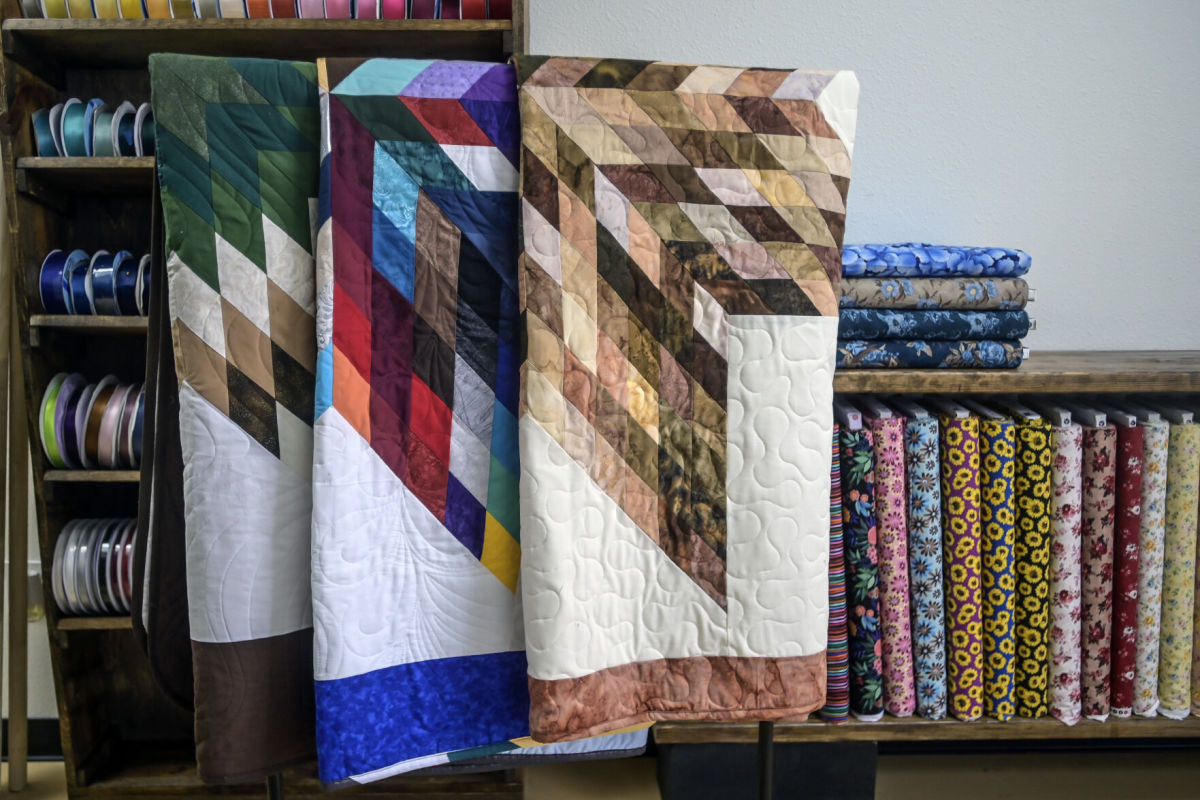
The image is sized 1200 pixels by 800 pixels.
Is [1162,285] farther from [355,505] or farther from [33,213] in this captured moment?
[33,213]

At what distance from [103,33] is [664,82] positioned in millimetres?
A: 1120

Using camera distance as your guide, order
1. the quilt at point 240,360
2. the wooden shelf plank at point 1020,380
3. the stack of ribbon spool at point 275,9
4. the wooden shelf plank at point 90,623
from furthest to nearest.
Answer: the wooden shelf plank at point 90,623 < the stack of ribbon spool at point 275,9 < the wooden shelf plank at point 1020,380 < the quilt at point 240,360

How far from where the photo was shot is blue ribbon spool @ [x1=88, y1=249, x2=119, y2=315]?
4.26ft

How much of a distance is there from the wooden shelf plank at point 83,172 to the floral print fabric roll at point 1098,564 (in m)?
1.61

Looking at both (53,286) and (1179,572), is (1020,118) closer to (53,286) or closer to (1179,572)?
(1179,572)

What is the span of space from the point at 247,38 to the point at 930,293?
4.00ft

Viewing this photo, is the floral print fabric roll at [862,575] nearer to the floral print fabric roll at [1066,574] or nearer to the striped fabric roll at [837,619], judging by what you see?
the striped fabric roll at [837,619]

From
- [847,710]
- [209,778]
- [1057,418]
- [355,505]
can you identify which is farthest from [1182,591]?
[209,778]

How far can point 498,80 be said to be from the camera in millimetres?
682

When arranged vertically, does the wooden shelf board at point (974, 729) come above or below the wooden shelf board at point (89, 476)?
below

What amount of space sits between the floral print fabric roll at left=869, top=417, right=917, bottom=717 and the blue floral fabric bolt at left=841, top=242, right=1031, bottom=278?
24 cm

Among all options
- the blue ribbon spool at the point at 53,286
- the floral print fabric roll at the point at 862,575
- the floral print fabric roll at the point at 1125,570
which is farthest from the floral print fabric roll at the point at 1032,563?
the blue ribbon spool at the point at 53,286

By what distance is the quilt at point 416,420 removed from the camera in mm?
661

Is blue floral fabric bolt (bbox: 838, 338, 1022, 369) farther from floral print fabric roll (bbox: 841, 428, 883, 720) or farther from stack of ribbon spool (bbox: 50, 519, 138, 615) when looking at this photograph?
stack of ribbon spool (bbox: 50, 519, 138, 615)
